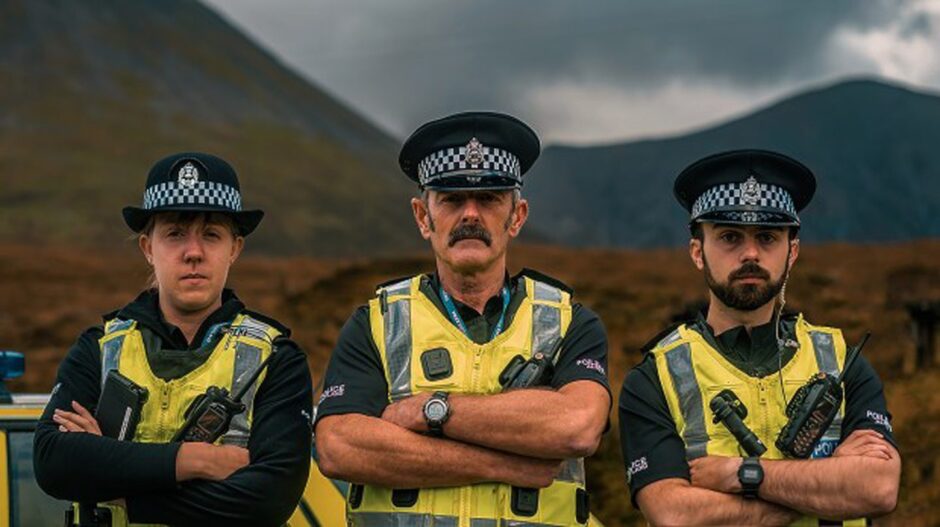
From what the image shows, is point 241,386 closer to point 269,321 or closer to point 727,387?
point 269,321

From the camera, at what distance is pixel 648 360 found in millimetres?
3996

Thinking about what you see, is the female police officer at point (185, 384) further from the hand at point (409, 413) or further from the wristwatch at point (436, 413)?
the wristwatch at point (436, 413)

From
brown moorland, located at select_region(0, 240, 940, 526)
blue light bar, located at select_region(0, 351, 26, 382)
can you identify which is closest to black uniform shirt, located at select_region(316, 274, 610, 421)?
brown moorland, located at select_region(0, 240, 940, 526)

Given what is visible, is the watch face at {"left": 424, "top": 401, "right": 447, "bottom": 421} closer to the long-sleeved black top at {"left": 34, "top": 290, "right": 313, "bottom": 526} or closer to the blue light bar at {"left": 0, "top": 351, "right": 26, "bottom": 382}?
the long-sleeved black top at {"left": 34, "top": 290, "right": 313, "bottom": 526}

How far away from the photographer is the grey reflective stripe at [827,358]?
382 centimetres

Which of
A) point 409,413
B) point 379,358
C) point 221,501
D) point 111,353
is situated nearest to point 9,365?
point 111,353

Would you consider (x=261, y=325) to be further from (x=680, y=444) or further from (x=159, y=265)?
(x=680, y=444)

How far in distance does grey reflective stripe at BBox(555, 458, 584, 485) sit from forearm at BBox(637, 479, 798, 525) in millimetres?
271

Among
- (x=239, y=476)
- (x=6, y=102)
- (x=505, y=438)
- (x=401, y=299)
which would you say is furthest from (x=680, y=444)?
(x=6, y=102)

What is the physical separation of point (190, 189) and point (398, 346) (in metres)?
0.91

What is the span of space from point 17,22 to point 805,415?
189 metres

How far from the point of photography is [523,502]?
3.70 metres

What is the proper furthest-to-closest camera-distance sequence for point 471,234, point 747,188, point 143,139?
point 143,139 → point 747,188 → point 471,234

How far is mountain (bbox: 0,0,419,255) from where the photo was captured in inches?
4419
